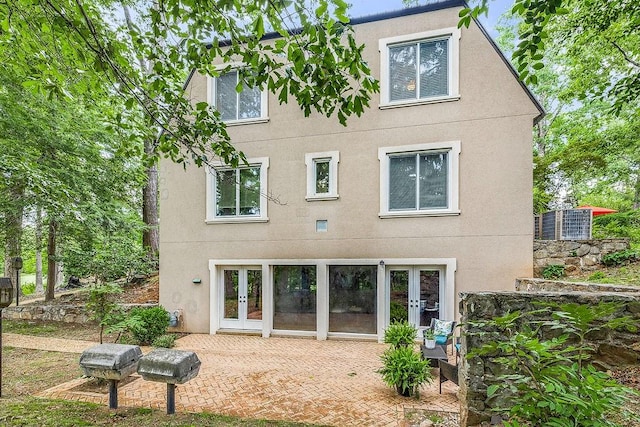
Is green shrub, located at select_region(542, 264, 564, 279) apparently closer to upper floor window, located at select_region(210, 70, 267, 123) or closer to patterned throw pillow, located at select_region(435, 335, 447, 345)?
patterned throw pillow, located at select_region(435, 335, 447, 345)

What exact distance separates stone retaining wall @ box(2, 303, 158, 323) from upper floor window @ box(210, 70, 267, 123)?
26.4 feet

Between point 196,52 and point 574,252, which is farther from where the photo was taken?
point 574,252

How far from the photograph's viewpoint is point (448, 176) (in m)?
8.50

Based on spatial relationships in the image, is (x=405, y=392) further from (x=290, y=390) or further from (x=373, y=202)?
(x=373, y=202)

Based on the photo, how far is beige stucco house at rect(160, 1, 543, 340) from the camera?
819 centimetres

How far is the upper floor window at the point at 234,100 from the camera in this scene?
9.95m

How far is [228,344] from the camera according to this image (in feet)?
28.5

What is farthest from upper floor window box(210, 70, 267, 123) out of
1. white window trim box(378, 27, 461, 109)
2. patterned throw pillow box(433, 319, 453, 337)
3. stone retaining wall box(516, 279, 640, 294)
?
stone retaining wall box(516, 279, 640, 294)

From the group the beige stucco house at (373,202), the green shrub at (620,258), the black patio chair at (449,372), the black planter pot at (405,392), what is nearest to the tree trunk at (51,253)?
the beige stucco house at (373,202)

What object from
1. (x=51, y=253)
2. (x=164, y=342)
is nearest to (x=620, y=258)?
(x=164, y=342)

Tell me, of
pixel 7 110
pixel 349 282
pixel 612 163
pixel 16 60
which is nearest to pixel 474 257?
pixel 349 282

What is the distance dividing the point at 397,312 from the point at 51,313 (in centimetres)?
1172

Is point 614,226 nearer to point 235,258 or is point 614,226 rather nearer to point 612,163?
point 612,163

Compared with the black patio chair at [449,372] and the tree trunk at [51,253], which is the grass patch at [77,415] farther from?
the tree trunk at [51,253]
